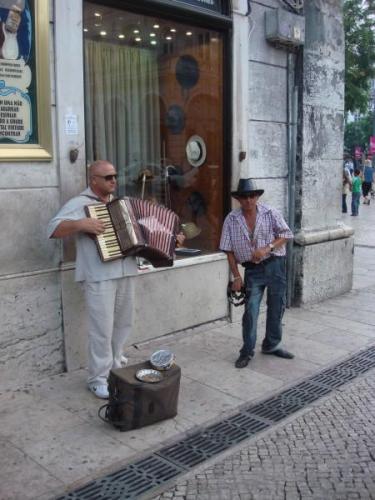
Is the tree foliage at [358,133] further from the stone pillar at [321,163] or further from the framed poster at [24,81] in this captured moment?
the framed poster at [24,81]

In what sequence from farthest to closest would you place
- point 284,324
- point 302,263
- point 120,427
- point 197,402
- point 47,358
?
point 302,263 < point 284,324 < point 47,358 < point 197,402 < point 120,427

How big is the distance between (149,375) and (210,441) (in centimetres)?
59

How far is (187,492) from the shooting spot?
3.25 meters

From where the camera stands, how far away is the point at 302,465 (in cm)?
354

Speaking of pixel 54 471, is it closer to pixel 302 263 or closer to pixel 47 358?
pixel 47 358

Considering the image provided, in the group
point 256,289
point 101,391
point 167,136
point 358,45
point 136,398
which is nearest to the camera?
point 136,398

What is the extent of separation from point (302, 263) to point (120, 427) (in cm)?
381

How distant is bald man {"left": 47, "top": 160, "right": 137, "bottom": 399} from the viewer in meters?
4.27

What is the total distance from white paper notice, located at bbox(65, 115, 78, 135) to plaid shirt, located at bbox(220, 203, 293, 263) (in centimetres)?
151

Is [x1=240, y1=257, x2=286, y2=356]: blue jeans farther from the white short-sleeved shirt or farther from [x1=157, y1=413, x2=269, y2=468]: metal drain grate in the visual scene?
the white short-sleeved shirt

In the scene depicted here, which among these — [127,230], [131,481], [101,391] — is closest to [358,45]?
[127,230]

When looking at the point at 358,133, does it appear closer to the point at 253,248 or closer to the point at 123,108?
the point at 123,108

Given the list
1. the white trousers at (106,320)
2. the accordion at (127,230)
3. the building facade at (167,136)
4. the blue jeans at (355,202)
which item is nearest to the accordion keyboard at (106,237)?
the accordion at (127,230)

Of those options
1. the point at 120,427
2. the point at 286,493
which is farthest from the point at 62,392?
the point at 286,493
